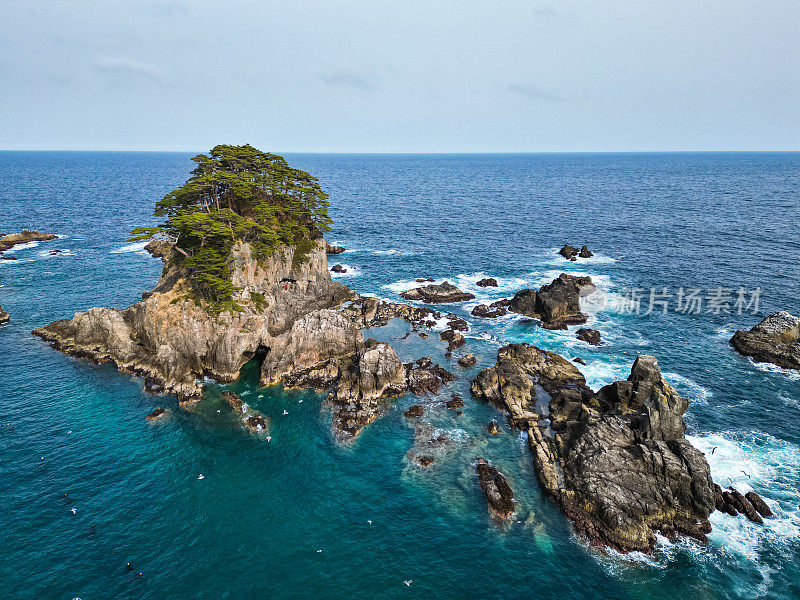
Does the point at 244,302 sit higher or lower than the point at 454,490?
higher

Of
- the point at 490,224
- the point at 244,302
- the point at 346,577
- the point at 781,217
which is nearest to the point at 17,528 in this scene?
the point at 346,577

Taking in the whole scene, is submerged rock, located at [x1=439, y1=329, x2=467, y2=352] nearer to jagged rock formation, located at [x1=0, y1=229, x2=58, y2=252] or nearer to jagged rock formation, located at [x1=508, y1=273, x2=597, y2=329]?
jagged rock formation, located at [x1=508, y1=273, x2=597, y2=329]

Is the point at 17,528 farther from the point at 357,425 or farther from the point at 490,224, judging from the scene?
the point at 490,224

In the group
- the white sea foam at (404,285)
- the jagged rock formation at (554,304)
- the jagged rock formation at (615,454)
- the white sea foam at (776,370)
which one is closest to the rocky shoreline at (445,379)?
the jagged rock formation at (615,454)

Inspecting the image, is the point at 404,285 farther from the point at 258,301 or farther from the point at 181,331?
the point at 181,331

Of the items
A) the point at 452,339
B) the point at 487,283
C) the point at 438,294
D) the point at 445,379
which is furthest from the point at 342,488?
the point at 487,283

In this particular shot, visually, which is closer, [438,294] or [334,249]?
[438,294]
